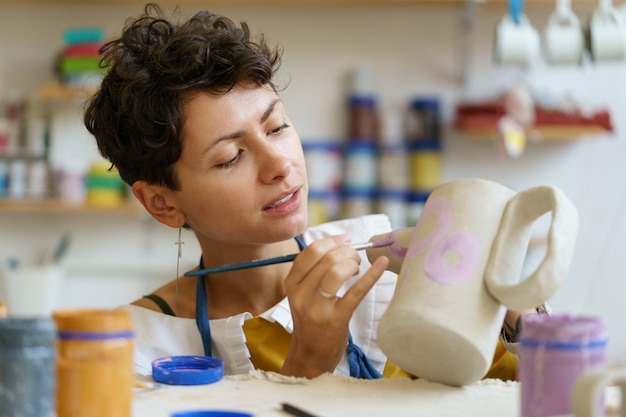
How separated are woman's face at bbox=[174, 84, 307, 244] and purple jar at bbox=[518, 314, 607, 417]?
0.52 metres

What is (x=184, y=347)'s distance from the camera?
1145 millimetres

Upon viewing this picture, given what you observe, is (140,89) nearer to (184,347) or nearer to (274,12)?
(184,347)

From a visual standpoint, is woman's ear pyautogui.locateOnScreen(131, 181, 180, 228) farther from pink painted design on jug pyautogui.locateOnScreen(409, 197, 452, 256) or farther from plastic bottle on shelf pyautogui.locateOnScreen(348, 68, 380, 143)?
plastic bottle on shelf pyautogui.locateOnScreen(348, 68, 380, 143)

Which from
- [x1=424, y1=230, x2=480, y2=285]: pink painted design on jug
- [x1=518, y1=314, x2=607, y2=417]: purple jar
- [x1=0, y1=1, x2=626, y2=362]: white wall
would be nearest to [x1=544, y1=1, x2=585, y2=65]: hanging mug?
[x1=0, y1=1, x2=626, y2=362]: white wall

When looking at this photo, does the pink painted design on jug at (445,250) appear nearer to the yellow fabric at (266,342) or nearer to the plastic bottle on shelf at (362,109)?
the yellow fabric at (266,342)

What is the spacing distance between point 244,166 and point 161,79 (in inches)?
6.7

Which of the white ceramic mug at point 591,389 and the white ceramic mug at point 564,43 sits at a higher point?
the white ceramic mug at point 564,43

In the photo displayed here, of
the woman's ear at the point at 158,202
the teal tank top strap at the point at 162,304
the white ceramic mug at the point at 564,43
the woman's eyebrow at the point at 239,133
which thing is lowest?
the teal tank top strap at the point at 162,304

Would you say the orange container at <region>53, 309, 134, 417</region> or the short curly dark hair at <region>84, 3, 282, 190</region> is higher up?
the short curly dark hair at <region>84, 3, 282, 190</region>

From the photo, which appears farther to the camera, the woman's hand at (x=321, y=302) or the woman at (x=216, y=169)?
the woman at (x=216, y=169)

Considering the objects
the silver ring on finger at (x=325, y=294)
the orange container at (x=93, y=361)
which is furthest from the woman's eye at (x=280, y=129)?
the orange container at (x=93, y=361)

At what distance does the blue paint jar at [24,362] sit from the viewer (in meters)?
0.61

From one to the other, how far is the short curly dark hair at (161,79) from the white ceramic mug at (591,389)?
0.71 metres

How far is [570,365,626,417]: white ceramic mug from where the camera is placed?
0.55m
